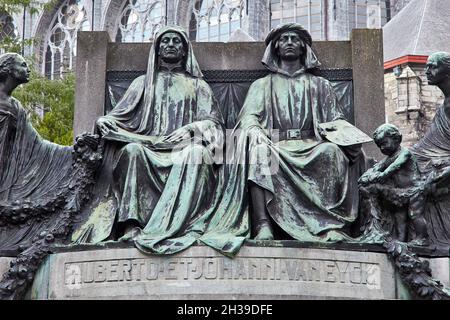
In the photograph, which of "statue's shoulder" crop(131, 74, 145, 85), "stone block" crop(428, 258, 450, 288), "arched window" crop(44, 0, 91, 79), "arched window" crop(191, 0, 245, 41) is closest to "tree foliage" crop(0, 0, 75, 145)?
"statue's shoulder" crop(131, 74, 145, 85)

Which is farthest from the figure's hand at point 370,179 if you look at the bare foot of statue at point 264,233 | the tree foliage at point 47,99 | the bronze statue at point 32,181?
the tree foliage at point 47,99

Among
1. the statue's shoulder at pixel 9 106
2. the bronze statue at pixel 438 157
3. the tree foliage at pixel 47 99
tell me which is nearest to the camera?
the bronze statue at pixel 438 157

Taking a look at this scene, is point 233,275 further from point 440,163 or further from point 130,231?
point 440,163

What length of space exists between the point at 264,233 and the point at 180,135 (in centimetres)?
135

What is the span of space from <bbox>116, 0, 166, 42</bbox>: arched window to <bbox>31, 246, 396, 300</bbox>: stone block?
39.9 metres

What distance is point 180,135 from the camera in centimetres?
1061

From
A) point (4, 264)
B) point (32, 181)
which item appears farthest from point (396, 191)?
point (4, 264)

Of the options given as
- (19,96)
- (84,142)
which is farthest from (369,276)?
(19,96)

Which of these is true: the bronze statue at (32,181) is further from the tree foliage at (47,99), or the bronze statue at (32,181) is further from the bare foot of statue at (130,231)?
the tree foliage at (47,99)

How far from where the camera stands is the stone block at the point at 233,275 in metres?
9.57

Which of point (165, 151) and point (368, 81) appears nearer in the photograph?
point (165, 151)

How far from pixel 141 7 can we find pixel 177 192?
41.6 metres

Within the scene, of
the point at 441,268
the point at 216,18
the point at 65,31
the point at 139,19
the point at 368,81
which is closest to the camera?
the point at 441,268

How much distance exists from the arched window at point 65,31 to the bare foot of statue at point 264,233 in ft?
137
